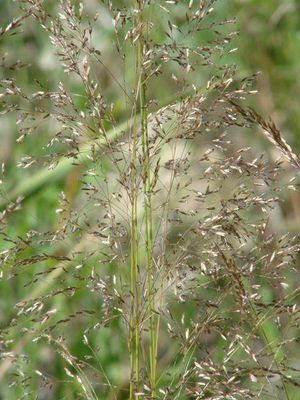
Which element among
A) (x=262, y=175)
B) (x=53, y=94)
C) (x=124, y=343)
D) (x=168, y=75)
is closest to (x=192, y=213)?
(x=262, y=175)

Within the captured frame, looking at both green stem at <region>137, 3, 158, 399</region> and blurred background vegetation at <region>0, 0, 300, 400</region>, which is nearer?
green stem at <region>137, 3, 158, 399</region>

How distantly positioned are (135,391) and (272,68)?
129 centimetres

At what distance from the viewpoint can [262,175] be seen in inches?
51.9

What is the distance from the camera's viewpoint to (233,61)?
93.3 inches

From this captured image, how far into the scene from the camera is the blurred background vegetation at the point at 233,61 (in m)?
2.14

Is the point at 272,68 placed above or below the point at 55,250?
above

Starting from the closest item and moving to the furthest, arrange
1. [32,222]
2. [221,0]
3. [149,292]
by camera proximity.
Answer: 1. [149,292]
2. [32,222]
3. [221,0]

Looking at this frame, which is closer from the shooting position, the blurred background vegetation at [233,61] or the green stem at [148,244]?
the green stem at [148,244]

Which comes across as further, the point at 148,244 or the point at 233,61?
the point at 233,61

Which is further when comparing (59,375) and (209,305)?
(59,375)

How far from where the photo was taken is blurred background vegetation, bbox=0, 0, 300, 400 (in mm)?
2145

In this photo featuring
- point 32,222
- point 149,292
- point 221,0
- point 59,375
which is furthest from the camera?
point 221,0

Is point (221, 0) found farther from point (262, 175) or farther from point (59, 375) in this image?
point (262, 175)

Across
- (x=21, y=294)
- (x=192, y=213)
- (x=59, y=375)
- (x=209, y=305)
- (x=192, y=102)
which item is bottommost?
(x=59, y=375)
